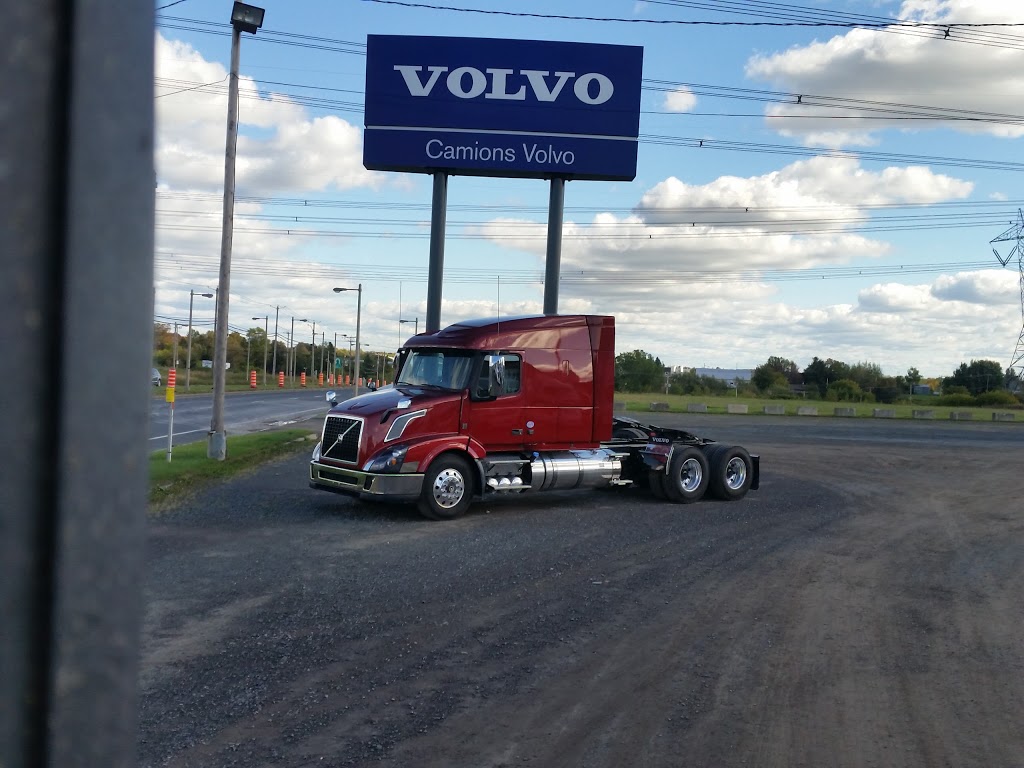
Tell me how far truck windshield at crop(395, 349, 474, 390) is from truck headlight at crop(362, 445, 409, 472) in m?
1.61

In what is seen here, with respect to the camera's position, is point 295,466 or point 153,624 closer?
point 153,624

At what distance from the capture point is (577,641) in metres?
6.84

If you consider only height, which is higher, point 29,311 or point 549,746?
point 29,311

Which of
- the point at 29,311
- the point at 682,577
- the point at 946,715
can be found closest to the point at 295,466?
the point at 682,577

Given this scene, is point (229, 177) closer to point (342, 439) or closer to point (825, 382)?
point (342, 439)

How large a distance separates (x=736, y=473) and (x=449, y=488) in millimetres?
5639

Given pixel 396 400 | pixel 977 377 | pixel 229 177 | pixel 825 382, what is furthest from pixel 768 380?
pixel 396 400

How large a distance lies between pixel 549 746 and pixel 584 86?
22839 mm

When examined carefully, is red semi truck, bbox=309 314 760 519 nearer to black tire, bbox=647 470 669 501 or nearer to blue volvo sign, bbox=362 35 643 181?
black tire, bbox=647 470 669 501

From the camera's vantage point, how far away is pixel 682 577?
9266 mm

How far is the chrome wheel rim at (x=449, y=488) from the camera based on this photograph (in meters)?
13.1

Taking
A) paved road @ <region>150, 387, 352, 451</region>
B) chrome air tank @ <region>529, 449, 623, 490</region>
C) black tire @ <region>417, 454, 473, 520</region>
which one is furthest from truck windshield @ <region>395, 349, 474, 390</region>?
paved road @ <region>150, 387, 352, 451</region>

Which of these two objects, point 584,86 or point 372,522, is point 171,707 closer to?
point 372,522

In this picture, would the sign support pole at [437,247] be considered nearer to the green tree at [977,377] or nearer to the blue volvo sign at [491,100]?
the blue volvo sign at [491,100]
